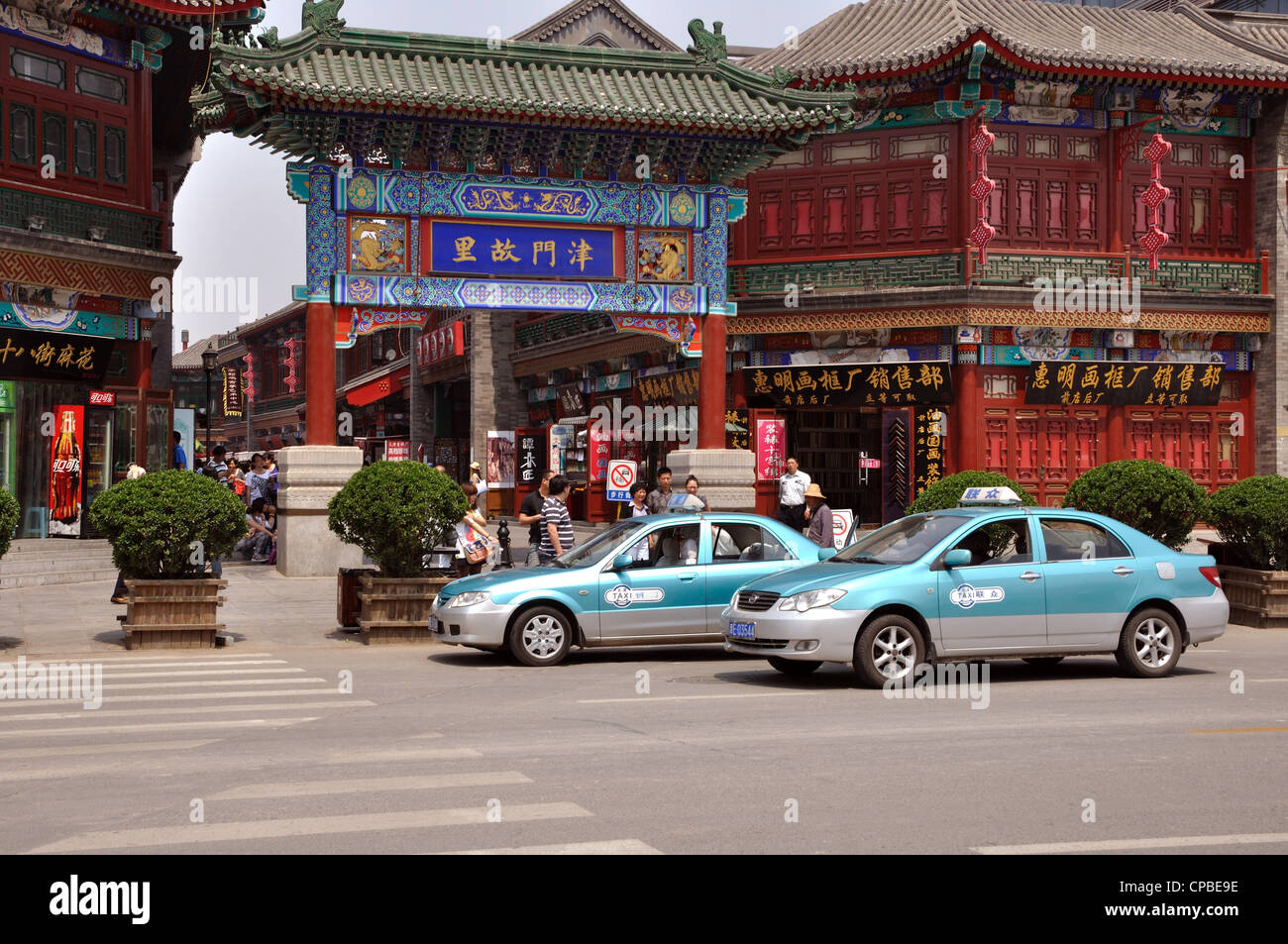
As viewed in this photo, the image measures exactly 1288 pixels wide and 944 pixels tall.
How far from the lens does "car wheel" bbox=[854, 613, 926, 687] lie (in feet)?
39.9

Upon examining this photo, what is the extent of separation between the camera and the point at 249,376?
237 feet

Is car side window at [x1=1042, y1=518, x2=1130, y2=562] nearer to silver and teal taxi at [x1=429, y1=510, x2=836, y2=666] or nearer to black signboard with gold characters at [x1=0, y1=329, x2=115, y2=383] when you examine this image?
silver and teal taxi at [x1=429, y1=510, x2=836, y2=666]

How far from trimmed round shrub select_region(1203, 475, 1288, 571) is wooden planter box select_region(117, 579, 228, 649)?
39.7ft

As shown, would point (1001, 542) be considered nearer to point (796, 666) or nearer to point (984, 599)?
point (984, 599)

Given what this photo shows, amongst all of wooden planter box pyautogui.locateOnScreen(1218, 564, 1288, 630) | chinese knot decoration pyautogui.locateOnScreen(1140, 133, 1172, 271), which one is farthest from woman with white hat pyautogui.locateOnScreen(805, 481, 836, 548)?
chinese knot decoration pyautogui.locateOnScreen(1140, 133, 1172, 271)

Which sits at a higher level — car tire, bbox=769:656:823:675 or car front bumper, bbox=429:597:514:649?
car front bumper, bbox=429:597:514:649

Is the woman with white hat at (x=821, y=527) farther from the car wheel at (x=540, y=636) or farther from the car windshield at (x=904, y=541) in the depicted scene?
the car wheel at (x=540, y=636)

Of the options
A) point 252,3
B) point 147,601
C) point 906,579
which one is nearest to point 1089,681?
point 906,579

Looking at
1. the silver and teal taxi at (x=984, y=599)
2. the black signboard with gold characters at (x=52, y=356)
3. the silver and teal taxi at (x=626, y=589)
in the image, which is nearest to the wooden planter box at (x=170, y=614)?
the silver and teal taxi at (x=626, y=589)

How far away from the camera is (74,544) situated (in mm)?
24266

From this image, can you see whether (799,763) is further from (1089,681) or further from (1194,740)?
(1089,681)

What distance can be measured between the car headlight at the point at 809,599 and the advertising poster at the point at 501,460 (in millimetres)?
26992

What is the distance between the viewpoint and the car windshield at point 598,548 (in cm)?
1446

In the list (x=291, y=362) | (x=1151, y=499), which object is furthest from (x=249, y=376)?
(x=1151, y=499)
